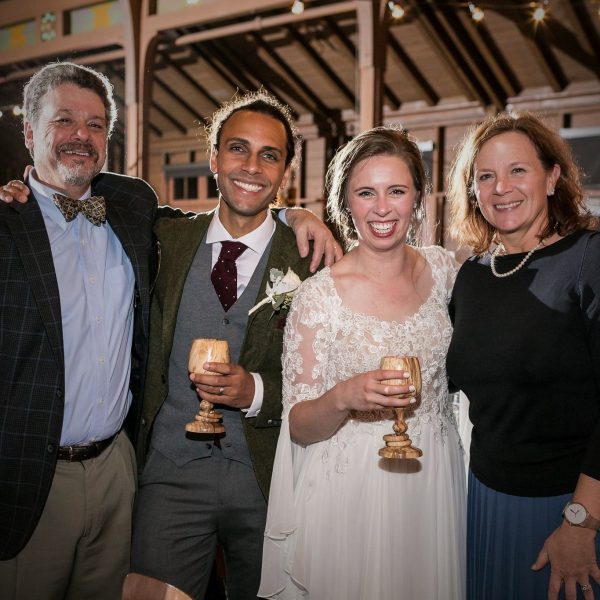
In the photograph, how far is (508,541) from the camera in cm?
206

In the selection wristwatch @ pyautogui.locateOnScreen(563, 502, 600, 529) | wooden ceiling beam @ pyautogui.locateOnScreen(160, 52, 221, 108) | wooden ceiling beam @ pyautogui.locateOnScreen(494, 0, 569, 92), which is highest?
wooden ceiling beam @ pyautogui.locateOnScreen(160, 52, 221, 108)

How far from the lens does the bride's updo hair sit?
2320mm

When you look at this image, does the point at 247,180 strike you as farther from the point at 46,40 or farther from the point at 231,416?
the point at 46,40

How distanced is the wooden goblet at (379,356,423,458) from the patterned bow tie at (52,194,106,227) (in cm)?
Result: 126

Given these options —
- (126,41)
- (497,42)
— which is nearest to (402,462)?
(126,41)

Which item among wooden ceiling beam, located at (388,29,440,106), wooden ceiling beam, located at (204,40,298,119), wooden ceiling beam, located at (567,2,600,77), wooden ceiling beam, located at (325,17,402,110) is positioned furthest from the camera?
wooden ceiling beam, located at (204,40,298,119)

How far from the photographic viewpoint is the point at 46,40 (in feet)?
27.7

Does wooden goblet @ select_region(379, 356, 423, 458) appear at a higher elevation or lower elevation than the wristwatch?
higher

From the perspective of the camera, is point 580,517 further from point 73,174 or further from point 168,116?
point 168,116

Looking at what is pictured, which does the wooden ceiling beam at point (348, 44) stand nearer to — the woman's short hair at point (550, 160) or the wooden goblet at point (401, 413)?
the woman's short hair at point (550, 160)

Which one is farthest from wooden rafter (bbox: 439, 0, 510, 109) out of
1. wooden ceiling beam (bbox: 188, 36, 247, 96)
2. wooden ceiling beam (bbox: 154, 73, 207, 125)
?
wooden ceiling beam (bbox: 154, 73, 207, 125)

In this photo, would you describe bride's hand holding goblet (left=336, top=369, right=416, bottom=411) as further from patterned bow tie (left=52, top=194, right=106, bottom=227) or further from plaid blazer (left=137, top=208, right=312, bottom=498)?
patterned bow tie (left=52, top=194, right=106, bottom=227)

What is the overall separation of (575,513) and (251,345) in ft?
3.91

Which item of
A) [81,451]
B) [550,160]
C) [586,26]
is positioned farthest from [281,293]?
[586,26]
